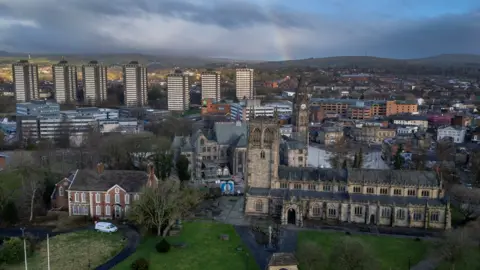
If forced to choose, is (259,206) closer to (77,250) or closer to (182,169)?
(182,169)

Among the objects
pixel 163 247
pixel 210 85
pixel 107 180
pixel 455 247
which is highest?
pixel 210 85

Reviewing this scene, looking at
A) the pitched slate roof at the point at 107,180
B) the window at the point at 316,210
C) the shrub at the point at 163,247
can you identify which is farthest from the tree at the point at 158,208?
the window at the point at 316,210

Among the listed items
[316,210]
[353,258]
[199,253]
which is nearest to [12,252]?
[199,253]

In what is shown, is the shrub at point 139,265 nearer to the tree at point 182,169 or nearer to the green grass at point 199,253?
the green grass at point 199,253

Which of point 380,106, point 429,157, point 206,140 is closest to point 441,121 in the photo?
point 380,106

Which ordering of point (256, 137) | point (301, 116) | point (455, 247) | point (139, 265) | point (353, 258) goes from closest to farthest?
1. point (353, 258)
2. point (455, 247)
3. point (139, 265)
4. point (256, 137)
5. point (301, 116)

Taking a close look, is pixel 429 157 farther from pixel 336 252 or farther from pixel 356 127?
pixel 336 252

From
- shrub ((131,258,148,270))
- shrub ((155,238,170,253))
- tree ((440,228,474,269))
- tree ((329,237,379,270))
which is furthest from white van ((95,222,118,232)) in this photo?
tree ((440,228,474,269))
